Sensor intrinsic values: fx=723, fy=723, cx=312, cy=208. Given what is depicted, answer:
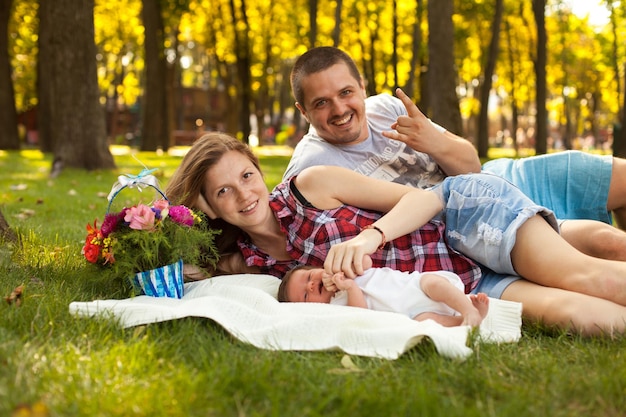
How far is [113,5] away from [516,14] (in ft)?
51.1

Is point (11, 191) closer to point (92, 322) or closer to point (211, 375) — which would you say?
point (92, 322)

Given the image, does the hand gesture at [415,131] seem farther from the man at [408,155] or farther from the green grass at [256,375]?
the green grass at [256,375]

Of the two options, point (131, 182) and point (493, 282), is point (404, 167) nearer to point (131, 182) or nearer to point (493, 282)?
point (493, 282)

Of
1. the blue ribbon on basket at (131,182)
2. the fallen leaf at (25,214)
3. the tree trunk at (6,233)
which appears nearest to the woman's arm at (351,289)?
the blue ribbon on basket at (131,182)

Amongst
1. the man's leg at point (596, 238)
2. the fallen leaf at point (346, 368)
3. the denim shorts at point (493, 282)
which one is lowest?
the denim shorts at point (493, 282)

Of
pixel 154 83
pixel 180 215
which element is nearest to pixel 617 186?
pixel 180 215

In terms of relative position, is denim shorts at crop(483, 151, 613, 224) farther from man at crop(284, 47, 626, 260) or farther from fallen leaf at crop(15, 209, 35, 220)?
fallen leaf at crop(15, 209, 35, 220)

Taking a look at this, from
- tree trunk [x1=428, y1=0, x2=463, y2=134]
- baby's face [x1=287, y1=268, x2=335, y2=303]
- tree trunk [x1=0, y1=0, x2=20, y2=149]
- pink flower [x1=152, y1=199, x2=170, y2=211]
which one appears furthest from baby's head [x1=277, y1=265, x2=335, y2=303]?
tree trunk [x1=0, y1=0, x2=20, y2=149]

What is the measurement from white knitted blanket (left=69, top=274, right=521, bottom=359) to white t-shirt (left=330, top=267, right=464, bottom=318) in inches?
8.1

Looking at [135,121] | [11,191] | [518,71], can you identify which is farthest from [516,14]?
[135,121]

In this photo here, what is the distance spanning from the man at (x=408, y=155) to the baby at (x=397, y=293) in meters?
1.11

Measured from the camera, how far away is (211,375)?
93.3 inches

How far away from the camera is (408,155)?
479 cm

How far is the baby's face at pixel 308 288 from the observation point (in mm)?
3561
